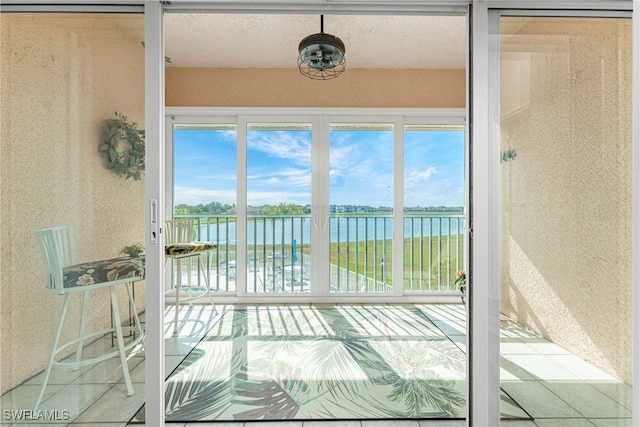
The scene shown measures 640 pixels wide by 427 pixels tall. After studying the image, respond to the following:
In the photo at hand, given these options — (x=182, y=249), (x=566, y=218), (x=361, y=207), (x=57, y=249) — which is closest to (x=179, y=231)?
(x=182, y=249)

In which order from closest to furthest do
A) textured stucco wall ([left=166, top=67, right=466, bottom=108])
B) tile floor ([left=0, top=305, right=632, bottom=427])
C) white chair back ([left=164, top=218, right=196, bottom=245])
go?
tile floor ([left=0, top=305, right=632, bottom=427]) → white chair back ([left=164, top=218, right=196, bottom=245]) → textured stucco wall ([left=166, top=67, right=466, bottom=108])

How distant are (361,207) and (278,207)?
1.09 m

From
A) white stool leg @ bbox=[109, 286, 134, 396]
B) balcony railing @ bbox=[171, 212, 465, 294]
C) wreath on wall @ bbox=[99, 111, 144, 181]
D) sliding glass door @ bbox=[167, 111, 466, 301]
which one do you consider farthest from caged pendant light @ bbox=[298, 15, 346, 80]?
white stool leg @ bbox=[109, 286, 134, 396]

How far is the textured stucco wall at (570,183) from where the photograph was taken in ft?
4.94

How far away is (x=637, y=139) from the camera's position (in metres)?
0.81

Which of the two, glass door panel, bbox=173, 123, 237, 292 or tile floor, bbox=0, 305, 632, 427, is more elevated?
glass door panel, bbox=173, 123, 237, 292

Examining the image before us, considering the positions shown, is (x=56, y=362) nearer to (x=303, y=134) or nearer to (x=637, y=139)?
(x=637, y=139)

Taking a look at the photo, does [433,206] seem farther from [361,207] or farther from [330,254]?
[330,254]

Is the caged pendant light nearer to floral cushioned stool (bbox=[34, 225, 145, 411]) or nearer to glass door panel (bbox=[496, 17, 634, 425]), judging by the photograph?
glass door panel (bbox=[496, 17, 634, 425])

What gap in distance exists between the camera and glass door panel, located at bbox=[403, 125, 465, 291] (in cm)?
410

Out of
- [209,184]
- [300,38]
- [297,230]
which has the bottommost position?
[297,230]

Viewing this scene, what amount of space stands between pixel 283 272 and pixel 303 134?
1832mm

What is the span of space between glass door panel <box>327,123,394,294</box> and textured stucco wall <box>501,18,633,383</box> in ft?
8.22

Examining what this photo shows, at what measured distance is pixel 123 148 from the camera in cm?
157
